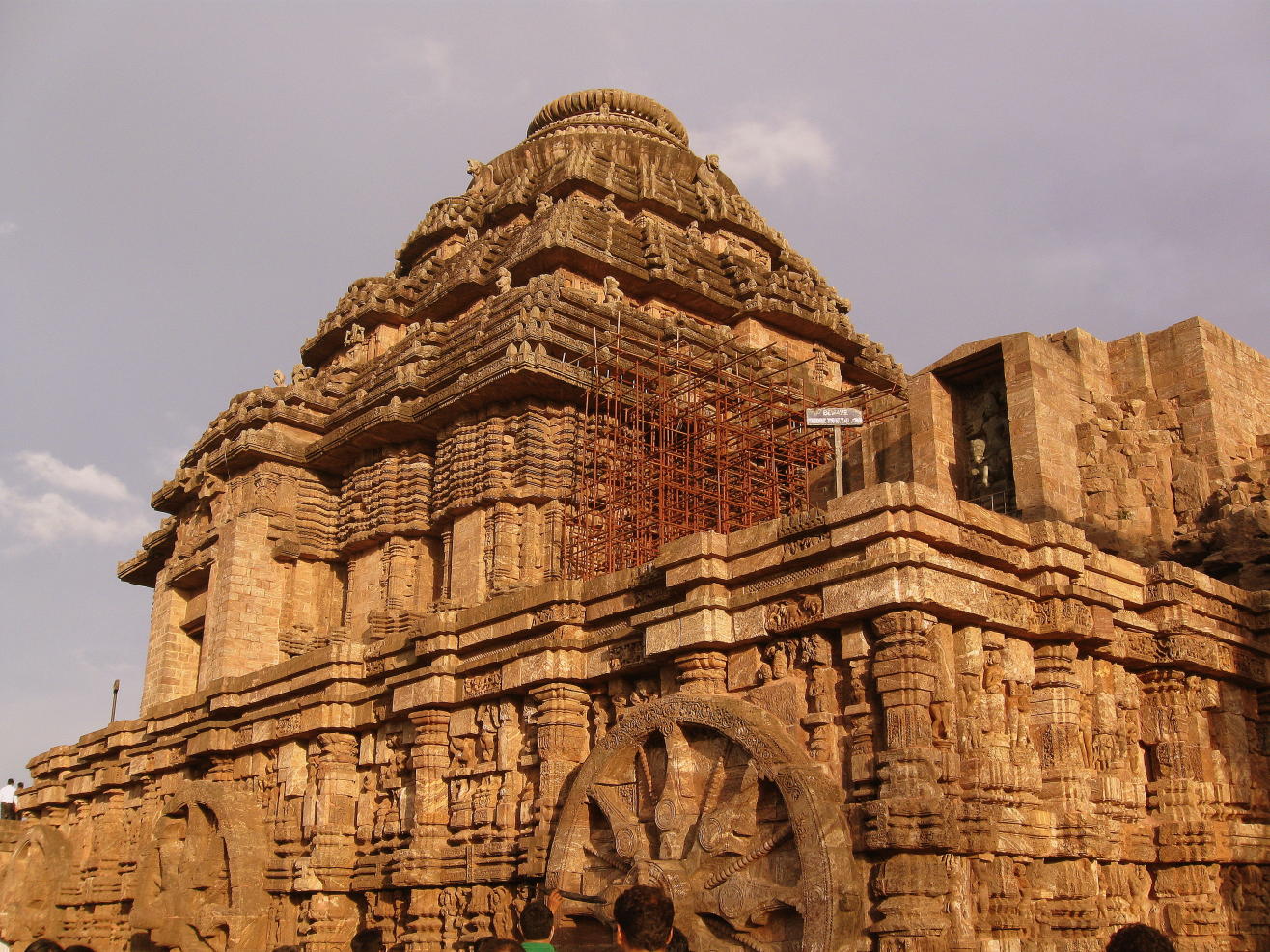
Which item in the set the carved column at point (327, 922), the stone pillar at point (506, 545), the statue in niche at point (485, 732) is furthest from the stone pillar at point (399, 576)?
the statue in niche at point (485, 732)

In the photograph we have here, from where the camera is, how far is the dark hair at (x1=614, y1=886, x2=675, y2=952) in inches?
266

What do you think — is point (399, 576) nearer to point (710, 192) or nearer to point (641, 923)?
point (710, 192)

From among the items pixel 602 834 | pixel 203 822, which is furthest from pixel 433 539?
pixel 602 834

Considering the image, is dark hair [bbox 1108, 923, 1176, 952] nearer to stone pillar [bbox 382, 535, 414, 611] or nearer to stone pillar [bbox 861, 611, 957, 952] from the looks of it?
stone pillar [bbox 861, 611, 957, 952]

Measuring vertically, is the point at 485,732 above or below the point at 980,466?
below

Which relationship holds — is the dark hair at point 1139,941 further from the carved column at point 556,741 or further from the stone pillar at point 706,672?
the carved column at point 556,741

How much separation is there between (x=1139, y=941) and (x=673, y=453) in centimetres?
1743

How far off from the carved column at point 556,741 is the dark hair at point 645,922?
8.72 metres

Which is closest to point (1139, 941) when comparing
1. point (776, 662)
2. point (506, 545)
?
point (776, 662)

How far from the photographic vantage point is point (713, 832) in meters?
13.0

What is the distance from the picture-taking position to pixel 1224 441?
18875mm

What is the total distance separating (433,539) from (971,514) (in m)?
14.8

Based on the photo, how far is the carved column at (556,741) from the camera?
15.5m

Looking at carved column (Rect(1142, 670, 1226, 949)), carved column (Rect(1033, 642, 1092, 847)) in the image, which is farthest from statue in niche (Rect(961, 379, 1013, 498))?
carved column (Rect(1033, 642, 1092, 847))
